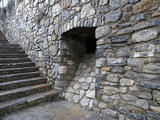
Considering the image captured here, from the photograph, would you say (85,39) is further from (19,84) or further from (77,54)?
(19,84)

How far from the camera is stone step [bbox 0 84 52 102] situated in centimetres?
242

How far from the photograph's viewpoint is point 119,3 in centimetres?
178

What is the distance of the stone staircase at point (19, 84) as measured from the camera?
7.84 feet

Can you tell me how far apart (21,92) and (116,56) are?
209 centimetres

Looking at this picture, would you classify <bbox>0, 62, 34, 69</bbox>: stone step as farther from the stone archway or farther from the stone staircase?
the stone archway

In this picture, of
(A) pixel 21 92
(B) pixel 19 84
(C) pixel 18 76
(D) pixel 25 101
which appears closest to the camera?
(D) pixel 25 101

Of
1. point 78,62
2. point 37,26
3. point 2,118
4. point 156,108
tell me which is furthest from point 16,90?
point 156,108

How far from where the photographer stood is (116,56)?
6.07 feet

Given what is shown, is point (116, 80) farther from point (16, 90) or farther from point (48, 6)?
point (48, 6)

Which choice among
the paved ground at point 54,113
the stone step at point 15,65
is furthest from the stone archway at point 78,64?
the stone step at point 15,65

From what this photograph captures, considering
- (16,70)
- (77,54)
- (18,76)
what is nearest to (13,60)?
(16,70)

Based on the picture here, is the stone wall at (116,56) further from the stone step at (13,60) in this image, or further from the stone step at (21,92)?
the stone step at (13,60)

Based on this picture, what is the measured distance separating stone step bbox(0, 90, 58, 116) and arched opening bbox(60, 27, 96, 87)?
506 millimetres

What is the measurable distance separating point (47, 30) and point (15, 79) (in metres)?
1.46
